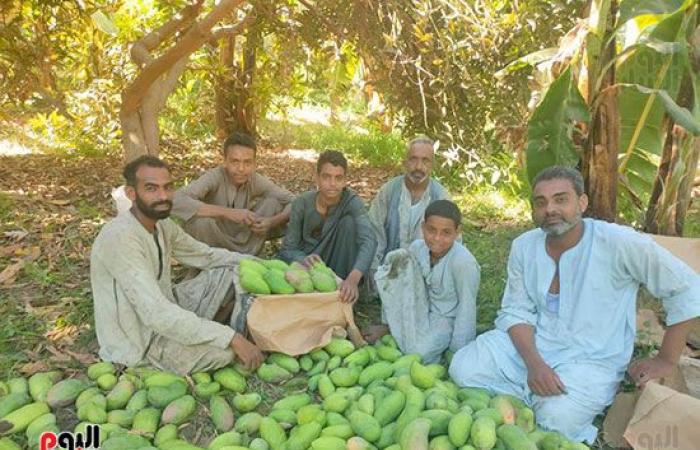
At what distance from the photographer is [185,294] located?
3.45 metres

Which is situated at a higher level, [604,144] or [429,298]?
[604,144]

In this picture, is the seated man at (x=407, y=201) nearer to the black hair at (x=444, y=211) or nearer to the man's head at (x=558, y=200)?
the black hair at (x=444, y=211)

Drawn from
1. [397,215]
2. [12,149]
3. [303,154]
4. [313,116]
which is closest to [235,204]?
[397,215]

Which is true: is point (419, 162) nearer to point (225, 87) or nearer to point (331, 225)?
point (331, 225)

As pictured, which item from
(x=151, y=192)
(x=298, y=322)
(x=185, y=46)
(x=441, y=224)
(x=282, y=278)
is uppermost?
(x=185, y=46)

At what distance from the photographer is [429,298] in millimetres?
3404

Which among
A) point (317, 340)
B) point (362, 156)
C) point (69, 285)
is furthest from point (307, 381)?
point (362, 156)

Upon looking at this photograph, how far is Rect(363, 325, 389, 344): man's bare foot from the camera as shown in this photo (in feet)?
11.3

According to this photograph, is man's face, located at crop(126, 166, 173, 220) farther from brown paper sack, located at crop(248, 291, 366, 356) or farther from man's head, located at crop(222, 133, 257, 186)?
man's head, located at crop(222, 133, 257, 186)

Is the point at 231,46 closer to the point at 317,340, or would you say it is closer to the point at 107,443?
the point at 317,340

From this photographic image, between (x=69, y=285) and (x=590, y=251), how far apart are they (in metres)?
3.39

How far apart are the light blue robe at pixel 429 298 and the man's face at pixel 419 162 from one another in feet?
2.08

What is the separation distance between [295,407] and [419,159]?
1811 millimetres

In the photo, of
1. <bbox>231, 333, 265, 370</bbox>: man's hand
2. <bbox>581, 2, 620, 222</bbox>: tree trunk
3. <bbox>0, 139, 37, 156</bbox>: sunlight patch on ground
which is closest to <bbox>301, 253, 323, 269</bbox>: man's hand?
<bbox>231, 333, 265, 370</bbox>: man's hand
